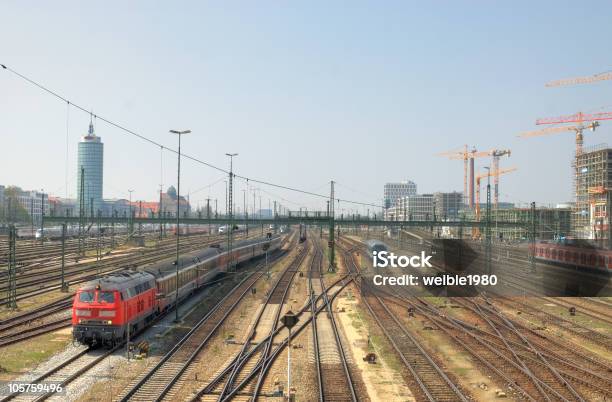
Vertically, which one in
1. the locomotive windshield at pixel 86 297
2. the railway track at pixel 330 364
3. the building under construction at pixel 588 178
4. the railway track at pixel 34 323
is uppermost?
the building under construction at pixel 588 178

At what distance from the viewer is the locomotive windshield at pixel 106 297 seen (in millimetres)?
27438

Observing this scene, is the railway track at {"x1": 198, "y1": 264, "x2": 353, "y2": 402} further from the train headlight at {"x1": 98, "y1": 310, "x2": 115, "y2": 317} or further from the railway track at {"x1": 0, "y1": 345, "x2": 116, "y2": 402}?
the train headlight at {"x1": 98, "y1": 310, "x2": 115, "y2": 317}

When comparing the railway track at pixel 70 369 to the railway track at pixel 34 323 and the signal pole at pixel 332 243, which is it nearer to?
the railway track at pixel 34 323

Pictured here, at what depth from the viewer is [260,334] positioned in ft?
105

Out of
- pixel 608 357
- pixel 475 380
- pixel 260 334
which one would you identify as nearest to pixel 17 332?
pixel 260 334

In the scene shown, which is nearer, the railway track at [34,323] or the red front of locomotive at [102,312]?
the red front of locomotive at [102,312]

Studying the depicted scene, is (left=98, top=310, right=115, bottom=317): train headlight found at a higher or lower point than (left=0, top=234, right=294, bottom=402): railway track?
higher

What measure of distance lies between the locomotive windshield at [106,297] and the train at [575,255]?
3843cm

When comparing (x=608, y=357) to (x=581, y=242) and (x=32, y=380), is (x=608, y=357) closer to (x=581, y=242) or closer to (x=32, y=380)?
(x=32, y=380)

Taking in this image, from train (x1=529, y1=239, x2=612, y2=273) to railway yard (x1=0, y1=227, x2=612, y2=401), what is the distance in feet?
10.8

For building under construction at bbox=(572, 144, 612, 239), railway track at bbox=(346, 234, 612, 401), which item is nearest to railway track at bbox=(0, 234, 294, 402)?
railway track at bbox=(346, 234, 612, 401)

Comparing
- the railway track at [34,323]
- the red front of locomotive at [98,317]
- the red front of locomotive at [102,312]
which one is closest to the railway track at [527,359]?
the red front of locomotive at [102,312]

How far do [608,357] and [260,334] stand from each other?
18595mm

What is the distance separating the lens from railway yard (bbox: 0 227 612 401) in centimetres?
2128
